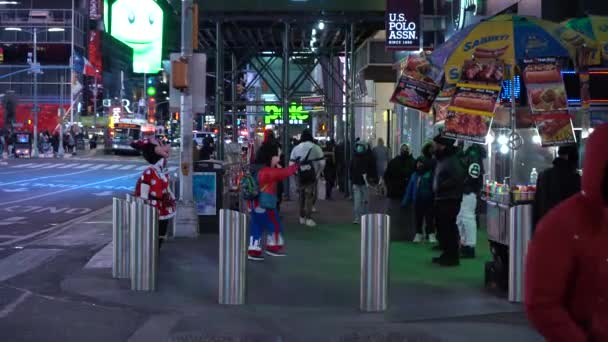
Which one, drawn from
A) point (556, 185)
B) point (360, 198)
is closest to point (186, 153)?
point (360, 198)

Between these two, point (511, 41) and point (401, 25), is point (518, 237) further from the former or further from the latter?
point (401, 25)

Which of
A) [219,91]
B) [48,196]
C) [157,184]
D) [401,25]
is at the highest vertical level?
[401,25]

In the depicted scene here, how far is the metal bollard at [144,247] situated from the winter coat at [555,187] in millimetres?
4360

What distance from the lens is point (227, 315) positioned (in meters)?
8.95

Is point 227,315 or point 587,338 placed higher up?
point 587,338

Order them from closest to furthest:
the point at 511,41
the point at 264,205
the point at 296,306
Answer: the point at 296,306 → the point at 511,41 → the point at 264,205

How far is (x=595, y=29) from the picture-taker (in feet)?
36.1

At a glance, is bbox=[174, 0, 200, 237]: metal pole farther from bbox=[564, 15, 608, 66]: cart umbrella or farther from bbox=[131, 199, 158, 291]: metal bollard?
bbox=[564, 15, 608, 66]: cart umbrella

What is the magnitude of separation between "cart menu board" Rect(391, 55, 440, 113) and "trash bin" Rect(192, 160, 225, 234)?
15.8 ft

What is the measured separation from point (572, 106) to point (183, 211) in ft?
22.7

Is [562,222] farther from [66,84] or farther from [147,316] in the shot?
[66,84]

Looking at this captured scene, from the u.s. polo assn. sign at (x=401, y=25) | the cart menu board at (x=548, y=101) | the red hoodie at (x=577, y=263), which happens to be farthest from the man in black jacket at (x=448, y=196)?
the red hoodie at (x=577, y=263)

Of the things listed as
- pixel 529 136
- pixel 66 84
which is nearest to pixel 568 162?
pixel 529 136

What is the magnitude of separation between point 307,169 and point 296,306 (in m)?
→ 8.13
